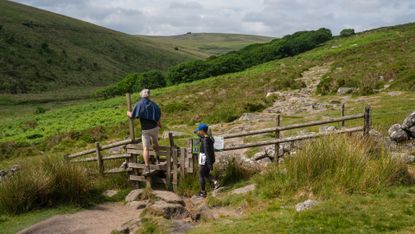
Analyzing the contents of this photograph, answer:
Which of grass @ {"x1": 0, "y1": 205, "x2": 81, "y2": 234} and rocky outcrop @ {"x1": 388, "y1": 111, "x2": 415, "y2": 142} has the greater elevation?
rocky outcrop @ {"x1": 388, "y1": 111, "x2": 415, "y2": 142}

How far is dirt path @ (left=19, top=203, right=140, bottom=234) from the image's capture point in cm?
1027

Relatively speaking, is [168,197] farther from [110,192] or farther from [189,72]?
[189,72]

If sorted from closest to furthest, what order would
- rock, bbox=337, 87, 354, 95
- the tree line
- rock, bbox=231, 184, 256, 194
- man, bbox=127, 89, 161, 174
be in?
rock, bbox=231, 184, 256, 194 → man, bbox=127, 89, 161, 174 → rock, bbox=337, 87, 354, 95 → the tree line

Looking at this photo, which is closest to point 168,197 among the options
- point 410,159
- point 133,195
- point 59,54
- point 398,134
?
point 133,195

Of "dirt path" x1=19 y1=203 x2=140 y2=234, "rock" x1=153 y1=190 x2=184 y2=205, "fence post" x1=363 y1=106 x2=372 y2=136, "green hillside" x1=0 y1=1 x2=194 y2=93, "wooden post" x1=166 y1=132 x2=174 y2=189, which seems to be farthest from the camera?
"green hillside" x1=0 y1=1 x2=194 y2=93

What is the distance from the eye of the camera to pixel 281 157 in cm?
1364

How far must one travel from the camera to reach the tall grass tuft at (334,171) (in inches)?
393

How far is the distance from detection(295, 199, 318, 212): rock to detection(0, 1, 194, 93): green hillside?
78.7m

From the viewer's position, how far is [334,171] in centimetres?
1034

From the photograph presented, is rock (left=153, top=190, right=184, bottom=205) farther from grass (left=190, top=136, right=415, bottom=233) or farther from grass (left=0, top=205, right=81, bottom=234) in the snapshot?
grass (left=0, top=205, right=81, bottom=234)

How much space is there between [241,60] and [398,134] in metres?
70.8

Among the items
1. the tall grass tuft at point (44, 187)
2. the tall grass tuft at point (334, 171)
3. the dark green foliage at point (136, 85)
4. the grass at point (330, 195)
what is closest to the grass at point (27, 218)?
the tall grass tuft at point (44, 187)

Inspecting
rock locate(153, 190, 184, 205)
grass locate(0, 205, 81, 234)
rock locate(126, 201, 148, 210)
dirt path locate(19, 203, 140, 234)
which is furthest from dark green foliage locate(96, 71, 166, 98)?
rock locate(153, 190, 184, 205)

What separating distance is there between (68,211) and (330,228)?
7.02 m
